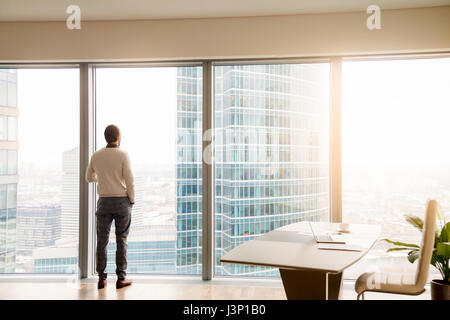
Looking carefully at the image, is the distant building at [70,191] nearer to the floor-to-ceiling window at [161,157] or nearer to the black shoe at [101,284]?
the floor-to-ceiling window at [161,157]

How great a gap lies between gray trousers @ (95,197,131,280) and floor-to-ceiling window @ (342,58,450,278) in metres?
2.25

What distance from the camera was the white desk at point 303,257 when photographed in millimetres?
1606

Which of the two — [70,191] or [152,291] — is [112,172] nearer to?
[70,191]

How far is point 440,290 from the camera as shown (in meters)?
2.62

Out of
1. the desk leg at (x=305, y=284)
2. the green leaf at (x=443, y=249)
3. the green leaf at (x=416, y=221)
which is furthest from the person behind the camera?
the green leaf at (x=416, y=221)

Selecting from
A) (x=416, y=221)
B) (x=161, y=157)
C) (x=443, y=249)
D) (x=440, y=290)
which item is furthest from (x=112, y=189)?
(x=440, y=290)

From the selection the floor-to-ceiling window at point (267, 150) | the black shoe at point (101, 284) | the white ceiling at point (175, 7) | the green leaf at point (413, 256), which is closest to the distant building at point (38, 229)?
the black shoe at point (101, 284)

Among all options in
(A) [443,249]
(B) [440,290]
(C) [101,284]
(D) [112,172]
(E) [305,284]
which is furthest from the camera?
(C) [101,284]

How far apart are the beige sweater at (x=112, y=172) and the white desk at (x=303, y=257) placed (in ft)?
5.07

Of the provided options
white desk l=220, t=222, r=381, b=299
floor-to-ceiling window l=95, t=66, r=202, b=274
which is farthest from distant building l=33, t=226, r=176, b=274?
white desk l=220, t=222, r=381, b=299

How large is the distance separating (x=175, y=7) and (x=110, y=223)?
2238mm

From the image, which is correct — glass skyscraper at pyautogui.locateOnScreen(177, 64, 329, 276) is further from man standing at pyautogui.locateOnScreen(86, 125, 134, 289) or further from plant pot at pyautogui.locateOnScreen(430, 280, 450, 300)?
plant pot at pyautogui.locateOnScreen(430, 280, 450, 300)

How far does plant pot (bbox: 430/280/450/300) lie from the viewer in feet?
8.48
